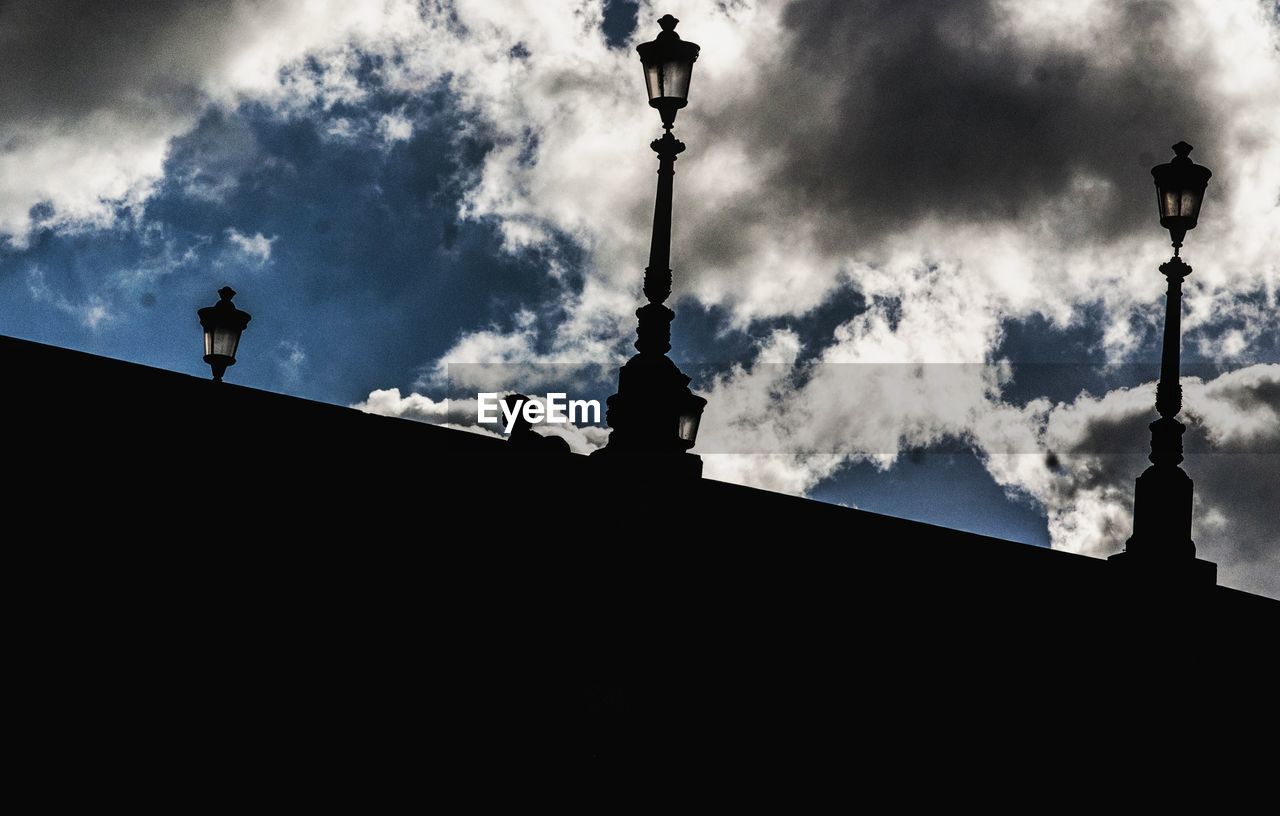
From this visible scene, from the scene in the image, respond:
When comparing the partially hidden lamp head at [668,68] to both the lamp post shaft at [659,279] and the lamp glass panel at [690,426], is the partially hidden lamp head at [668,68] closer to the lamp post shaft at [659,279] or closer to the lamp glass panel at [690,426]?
the lamp post shaft at [659,279]

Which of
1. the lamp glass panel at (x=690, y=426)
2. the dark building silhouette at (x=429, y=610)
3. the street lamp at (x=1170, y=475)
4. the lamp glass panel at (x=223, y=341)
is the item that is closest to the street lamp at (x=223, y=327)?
the lamp glass panel at (x=223, y=341)

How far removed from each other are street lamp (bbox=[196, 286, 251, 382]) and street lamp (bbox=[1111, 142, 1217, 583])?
10.3 metres

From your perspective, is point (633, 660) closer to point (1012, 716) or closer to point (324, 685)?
point (324, 685)

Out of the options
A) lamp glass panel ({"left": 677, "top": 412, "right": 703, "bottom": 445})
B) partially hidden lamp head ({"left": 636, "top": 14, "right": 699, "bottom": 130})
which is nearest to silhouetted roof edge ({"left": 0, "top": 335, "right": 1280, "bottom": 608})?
partially hidden lamp head ({"left": 636, "top": 14, "right": 699, "bottom": 130})

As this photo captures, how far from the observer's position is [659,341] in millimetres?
12773

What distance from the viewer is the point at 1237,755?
16344 mm

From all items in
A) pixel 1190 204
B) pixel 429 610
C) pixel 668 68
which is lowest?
pixel 429 610

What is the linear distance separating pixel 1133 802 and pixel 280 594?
28.4 ft

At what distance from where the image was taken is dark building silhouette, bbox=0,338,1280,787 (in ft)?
36.5

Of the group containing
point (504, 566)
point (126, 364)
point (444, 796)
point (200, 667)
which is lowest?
point (444, 796)

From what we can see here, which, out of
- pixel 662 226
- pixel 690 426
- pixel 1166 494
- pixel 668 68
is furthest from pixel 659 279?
pixel 690 426

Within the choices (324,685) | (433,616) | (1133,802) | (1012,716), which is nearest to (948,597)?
(1012,716)

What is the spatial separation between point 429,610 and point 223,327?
7.89 metres

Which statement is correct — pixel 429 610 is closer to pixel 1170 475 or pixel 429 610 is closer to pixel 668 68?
pixel 668 68
